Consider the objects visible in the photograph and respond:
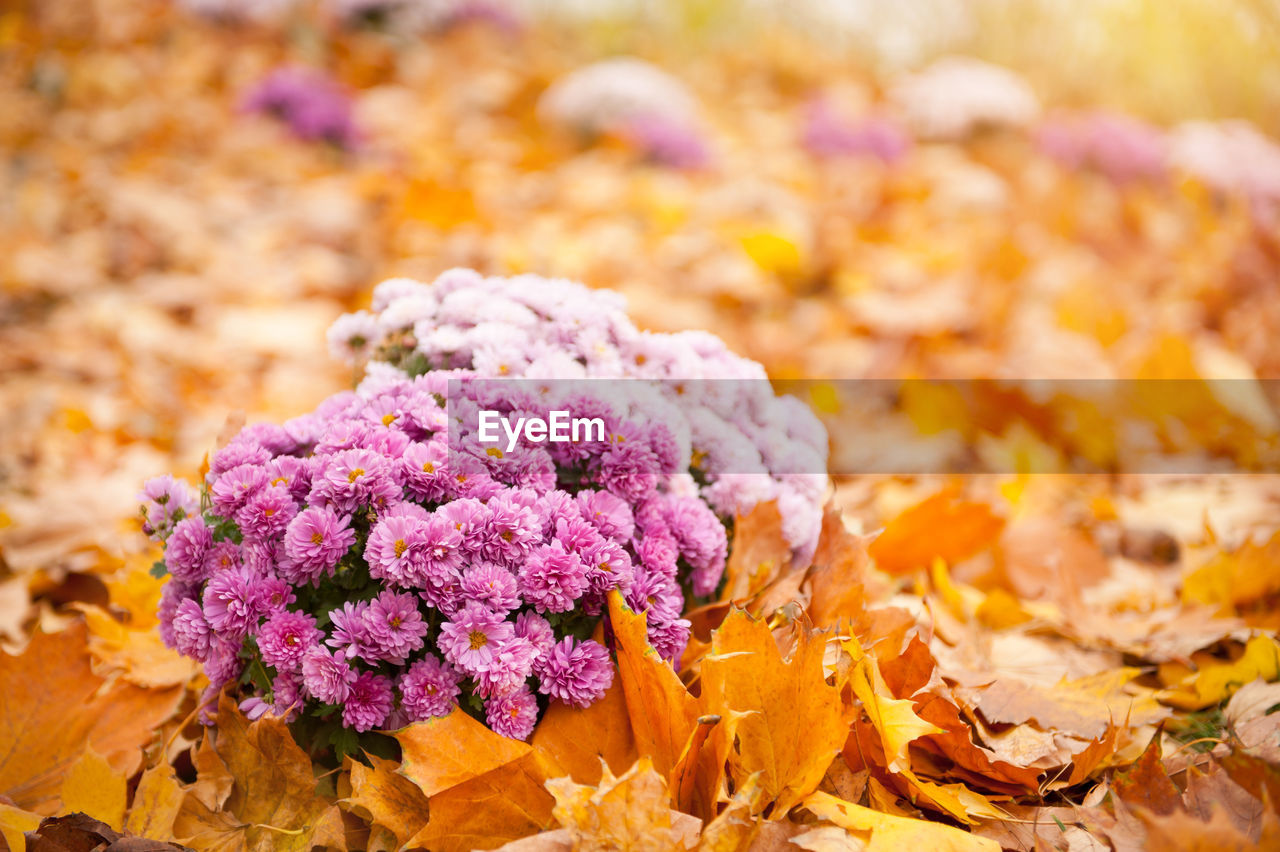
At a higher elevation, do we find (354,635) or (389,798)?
(354,635)

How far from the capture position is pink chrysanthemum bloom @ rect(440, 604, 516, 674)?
1033 millimetres

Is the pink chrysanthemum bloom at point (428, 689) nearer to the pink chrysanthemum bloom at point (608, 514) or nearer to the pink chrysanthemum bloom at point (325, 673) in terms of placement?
the pink chrysanthemum bloom at point (325, 673)

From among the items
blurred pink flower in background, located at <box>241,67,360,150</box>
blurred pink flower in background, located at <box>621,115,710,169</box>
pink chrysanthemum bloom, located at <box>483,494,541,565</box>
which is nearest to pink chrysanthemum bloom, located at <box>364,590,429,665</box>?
pink chrysanthemum bloom, located at <box>483,494,541,565</box>

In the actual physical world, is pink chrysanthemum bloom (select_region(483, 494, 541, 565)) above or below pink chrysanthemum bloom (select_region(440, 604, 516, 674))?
above

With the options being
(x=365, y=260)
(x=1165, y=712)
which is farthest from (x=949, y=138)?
(x=1165, y=712)

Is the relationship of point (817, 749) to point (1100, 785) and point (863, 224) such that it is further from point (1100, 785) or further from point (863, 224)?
point (863, 224)

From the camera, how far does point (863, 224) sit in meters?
4.06

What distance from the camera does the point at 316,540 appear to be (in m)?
1.05

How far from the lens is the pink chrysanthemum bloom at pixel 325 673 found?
104 centimetres

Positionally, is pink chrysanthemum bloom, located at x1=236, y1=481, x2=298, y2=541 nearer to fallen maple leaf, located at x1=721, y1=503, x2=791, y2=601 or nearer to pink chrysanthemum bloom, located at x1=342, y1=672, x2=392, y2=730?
pink chrysanthemum bloom, located at x1=342, y1=672, x2=392, y2=730

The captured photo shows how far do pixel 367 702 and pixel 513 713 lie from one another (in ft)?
0.56

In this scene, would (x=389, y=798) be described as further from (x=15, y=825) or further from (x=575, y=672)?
(x=15, y=825)

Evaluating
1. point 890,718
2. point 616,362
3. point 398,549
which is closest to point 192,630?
point 398,549

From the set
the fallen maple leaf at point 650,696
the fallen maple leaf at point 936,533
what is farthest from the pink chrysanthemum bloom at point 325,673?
the fallen maple leaf at point 936,533
